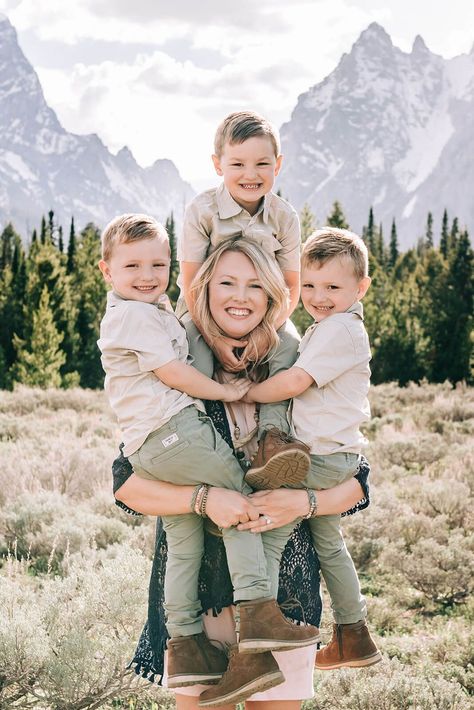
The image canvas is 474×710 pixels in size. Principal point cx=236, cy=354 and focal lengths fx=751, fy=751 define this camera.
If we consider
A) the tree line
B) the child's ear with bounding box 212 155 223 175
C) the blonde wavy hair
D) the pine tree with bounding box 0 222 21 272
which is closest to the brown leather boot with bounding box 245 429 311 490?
the blonde wavy hair

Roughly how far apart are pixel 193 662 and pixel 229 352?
105 centimetres

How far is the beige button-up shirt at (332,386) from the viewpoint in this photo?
2641 mm

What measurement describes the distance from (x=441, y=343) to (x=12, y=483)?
25484mm

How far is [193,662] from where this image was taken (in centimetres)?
246

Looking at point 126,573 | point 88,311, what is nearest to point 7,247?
point 88,311

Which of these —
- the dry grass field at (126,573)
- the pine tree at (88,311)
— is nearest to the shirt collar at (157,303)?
the dry grass field at (126,573)

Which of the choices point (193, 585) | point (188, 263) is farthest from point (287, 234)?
point (193, 585)

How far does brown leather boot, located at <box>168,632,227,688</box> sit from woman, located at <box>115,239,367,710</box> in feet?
0.35

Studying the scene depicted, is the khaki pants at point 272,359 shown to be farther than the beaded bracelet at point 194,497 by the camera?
Yes

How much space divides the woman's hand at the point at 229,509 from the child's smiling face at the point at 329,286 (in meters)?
0.76

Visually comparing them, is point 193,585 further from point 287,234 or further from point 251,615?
point 287,234

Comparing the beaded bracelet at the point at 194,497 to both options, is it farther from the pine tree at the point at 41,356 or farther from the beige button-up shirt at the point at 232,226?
the pine tree at the point at 41,356

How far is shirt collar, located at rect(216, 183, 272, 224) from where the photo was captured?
309cm

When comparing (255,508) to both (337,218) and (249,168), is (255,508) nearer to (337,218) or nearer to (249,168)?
(249,168)
